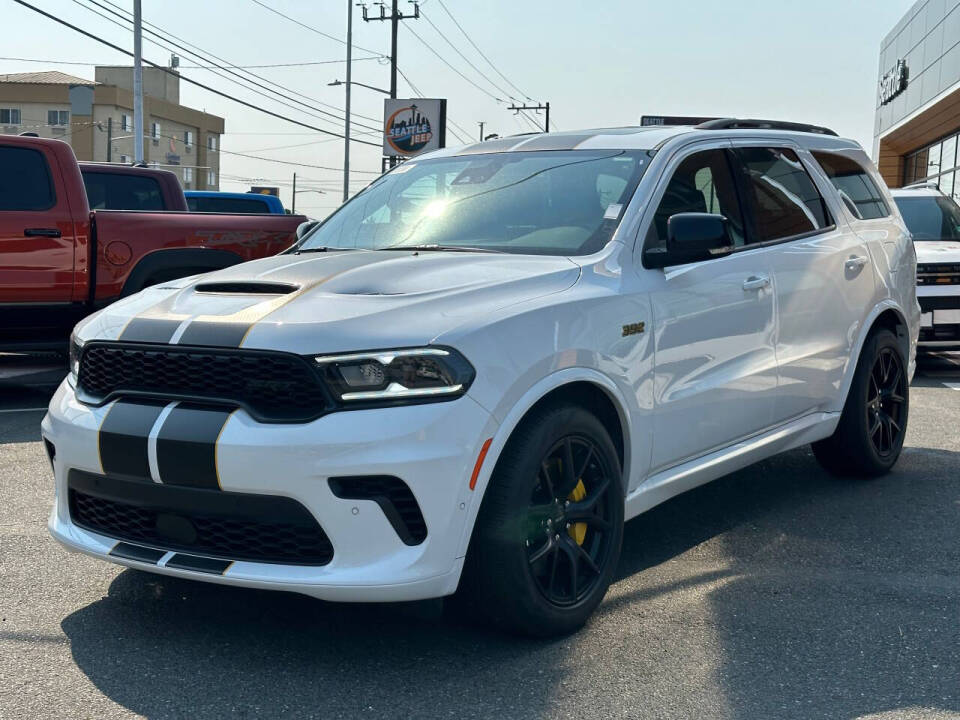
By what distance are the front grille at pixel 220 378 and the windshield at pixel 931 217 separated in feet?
34.2

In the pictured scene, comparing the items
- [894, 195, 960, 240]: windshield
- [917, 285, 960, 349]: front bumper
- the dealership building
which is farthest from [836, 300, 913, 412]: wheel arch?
the dealership building

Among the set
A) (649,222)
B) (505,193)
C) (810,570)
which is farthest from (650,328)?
(810,570)

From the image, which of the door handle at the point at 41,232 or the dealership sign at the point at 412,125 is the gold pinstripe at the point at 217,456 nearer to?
the door handle at the point at 41,232

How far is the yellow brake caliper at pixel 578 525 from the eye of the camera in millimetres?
3965

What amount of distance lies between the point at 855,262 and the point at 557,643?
300 cm

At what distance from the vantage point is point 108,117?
8150cm

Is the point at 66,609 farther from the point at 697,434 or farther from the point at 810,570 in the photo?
the point at 810,570

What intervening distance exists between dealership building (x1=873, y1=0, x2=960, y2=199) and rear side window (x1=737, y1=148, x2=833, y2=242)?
21.0 m

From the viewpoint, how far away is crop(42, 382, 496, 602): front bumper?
334 centimetres

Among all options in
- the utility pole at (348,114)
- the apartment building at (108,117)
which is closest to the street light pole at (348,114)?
the utility pole at (348,114)

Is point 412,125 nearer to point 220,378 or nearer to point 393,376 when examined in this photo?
point 220,378

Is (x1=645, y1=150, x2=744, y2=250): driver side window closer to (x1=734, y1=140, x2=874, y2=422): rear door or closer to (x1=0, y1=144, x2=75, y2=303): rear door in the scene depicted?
(x1=734, y1=140, x2=874, y2=422): rear door

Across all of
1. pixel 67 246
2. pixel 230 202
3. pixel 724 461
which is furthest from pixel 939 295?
pixel 230 202

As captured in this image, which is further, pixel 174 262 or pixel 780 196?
pixel 174 262
